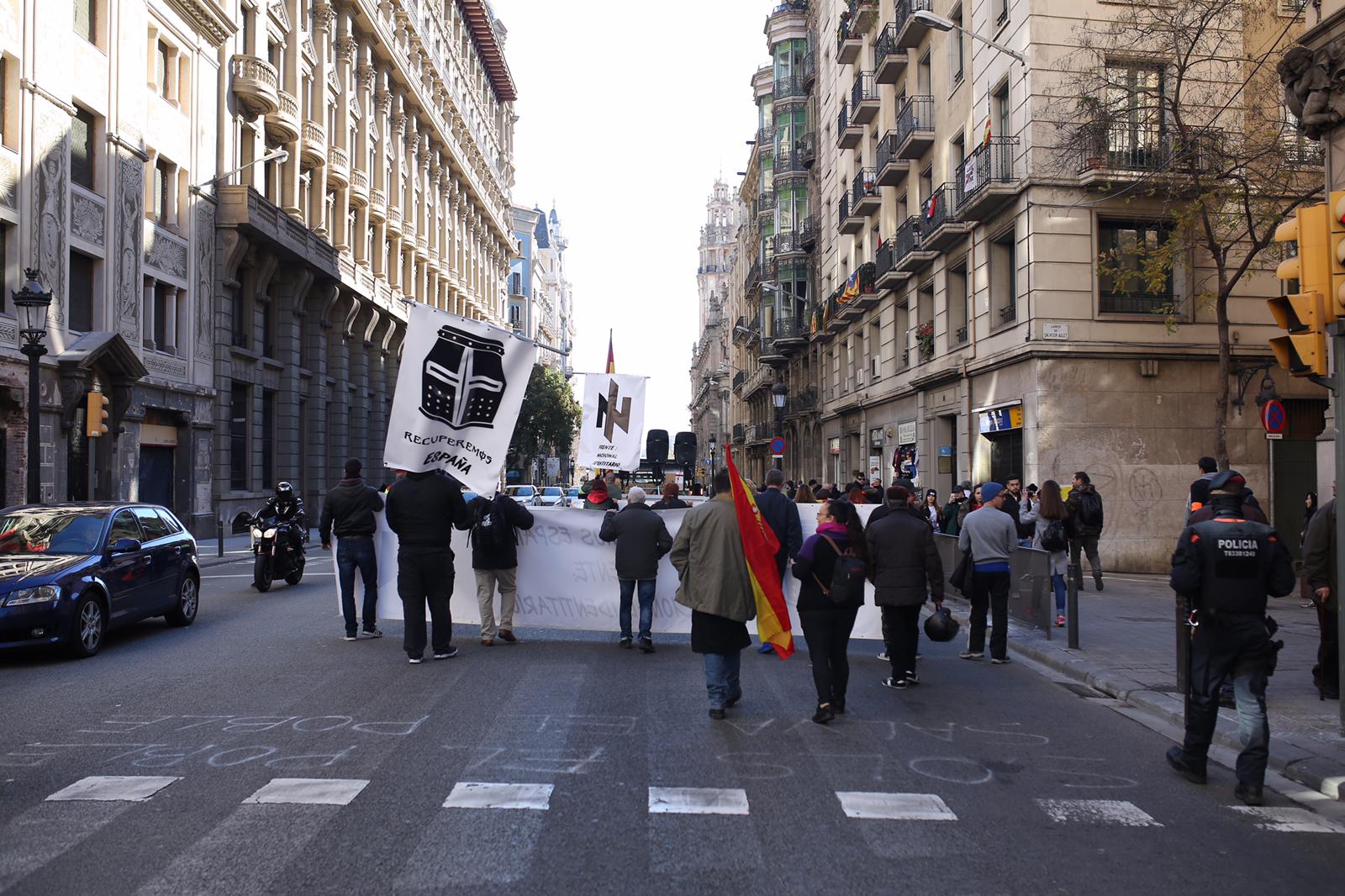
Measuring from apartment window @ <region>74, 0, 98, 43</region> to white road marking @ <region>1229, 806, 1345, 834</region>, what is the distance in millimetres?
26981

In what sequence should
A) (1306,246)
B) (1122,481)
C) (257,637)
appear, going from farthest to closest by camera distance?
(1122,481), (257,637), (1306,246)

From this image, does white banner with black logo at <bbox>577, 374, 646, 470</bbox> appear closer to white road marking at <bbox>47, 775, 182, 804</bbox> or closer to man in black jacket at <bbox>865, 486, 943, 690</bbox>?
man in black jacket at <bbox>865, 486, 943, 690</bbox>

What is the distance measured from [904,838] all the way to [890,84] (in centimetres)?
2975

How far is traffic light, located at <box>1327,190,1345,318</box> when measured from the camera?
7.09m

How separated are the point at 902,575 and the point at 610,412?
7.59m

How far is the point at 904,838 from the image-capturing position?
16.9 ft

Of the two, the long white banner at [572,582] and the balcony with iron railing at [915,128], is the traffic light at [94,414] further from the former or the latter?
the balcony with iron railing at [915,128]

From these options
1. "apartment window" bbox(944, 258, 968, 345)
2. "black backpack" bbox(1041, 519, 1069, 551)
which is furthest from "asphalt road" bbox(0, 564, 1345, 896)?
"apartment window" bbox(944, 258, 968, 345)

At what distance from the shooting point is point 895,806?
569 cm

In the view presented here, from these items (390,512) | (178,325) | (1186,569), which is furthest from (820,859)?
(178,325)

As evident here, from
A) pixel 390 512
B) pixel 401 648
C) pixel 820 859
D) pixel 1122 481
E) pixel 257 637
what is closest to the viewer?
pixel 820 859

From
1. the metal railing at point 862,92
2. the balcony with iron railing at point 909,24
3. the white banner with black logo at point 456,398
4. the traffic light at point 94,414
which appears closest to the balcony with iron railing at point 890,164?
the metal railing at point 862,92

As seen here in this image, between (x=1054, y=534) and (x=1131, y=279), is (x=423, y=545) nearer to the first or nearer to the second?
(x=1054, y=534)

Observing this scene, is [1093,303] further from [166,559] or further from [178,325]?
[178,325]
